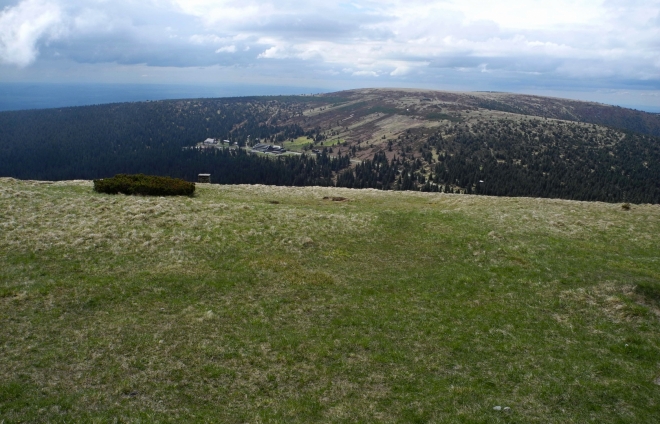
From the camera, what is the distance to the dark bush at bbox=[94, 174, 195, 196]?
40.4m

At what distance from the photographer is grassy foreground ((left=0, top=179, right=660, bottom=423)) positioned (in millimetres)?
13445

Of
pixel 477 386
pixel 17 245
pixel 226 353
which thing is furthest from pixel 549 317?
pixel 17 245

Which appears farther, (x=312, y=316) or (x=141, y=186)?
(x=141, y=186)

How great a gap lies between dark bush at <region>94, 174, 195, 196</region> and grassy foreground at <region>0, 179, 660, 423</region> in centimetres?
456

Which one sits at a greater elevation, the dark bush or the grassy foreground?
the dark bush

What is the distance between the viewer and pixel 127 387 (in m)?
13.7

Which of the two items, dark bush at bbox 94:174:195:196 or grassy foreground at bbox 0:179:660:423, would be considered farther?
dark bush at bbox 94:174:195:196

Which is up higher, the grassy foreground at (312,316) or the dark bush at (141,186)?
the dark bush at (141,186)

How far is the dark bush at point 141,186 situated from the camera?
4044 centimetres

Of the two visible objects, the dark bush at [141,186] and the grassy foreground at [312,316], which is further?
the dark bush at [141,186]

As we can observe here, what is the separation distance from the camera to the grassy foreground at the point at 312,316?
1345 centimetres

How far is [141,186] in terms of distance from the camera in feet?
134

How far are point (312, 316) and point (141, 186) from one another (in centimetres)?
2998

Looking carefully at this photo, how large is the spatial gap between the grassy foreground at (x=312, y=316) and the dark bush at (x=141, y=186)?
4563 millimetres
